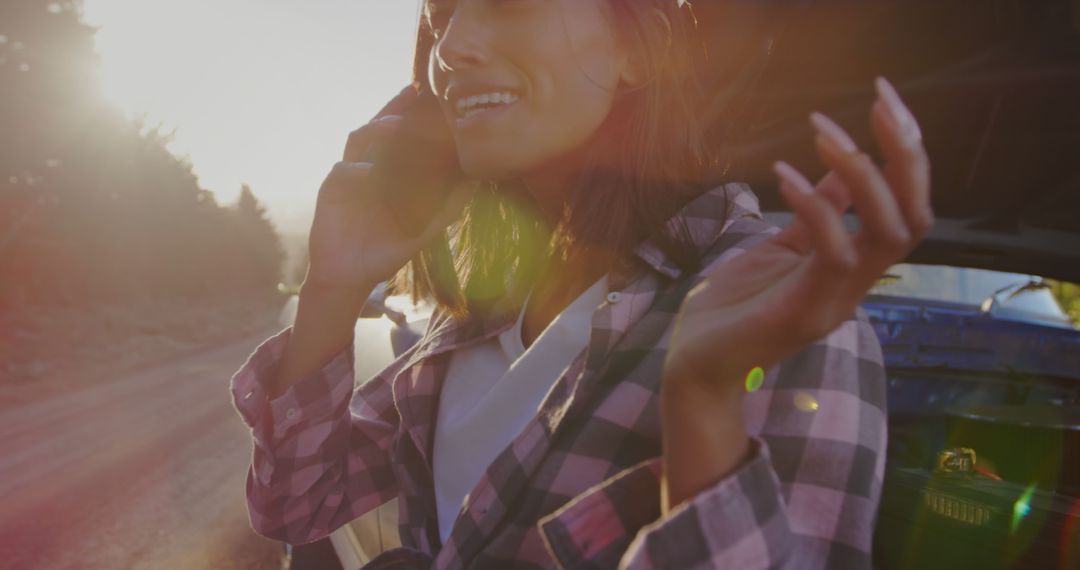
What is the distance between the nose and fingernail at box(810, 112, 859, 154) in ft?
2.72

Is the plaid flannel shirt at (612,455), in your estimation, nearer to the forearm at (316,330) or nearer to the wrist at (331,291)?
the forearm at (316,330)

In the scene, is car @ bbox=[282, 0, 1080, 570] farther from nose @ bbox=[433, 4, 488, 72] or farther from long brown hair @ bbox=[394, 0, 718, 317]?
nose @ bbox=[433, 4, 488, 72]

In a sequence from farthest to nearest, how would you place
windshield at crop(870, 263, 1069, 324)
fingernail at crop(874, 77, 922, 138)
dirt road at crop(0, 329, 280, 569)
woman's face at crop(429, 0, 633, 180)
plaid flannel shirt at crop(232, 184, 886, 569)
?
1. dirt road at crop(0, 329, 280, 569)
2. windshield at crop(870, 263, 1069, 324)
3. woman's face at crop(429, 0, 633, 180)
4. plaid flannel shirt at crop(232, 184, 886, 569)
5. fingernail at crop(874, 77, 922, 138)

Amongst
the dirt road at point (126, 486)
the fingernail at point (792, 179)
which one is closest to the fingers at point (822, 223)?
the fingernail at point (792, 179)

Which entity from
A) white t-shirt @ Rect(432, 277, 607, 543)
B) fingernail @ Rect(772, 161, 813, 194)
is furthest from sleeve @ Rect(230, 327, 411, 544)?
fingernail @ Rect(772, 161, 813, 194)

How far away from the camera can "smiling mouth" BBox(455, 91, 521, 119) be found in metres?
1.28

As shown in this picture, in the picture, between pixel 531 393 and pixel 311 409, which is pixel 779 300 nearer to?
pixel 531 393

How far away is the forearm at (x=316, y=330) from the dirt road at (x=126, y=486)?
103 inches

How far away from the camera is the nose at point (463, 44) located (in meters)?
1.31

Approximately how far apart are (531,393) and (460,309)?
1.39ft

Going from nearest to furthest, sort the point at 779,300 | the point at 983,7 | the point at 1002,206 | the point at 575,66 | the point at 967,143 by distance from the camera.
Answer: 1. the point at 779,300
2. the point at 575,66
3. the point at 983,7
4. the point at 967,143
5. the point at 1002,206

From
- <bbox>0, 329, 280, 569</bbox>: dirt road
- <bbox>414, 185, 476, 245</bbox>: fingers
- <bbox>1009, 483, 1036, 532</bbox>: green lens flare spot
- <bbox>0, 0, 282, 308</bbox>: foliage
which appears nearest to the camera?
<bbox>1009, 483, 1036, 532</bbox>: green lens flare spot

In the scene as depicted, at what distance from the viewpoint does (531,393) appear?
1336 millimetres

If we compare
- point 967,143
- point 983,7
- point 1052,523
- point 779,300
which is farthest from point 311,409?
point 967,143
